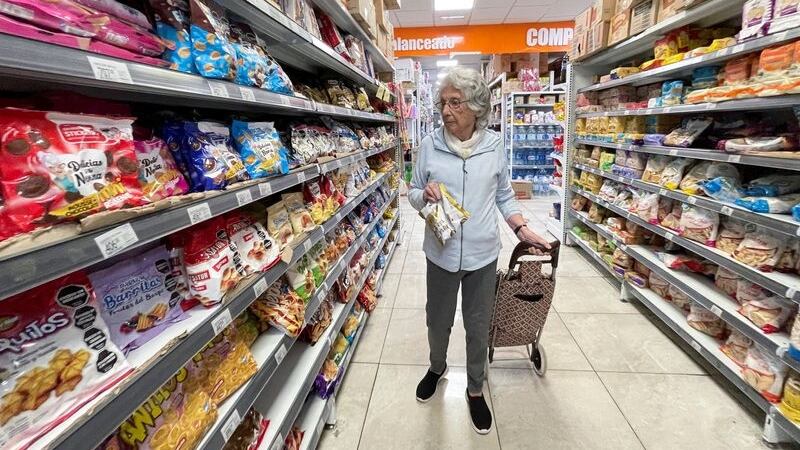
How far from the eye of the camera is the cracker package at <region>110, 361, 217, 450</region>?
925 millimetres

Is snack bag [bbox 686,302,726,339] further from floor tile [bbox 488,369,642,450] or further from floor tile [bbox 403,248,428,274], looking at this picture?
floor tile [bbox 403,248,428,274]

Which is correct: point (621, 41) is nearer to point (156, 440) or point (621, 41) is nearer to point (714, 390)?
point (714, 390)

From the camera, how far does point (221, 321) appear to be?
1.08 meters

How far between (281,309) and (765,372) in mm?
2289

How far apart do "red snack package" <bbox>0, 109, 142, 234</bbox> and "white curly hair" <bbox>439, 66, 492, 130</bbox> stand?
1242 mm

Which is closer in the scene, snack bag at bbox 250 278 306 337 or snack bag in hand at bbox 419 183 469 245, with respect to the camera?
snack bag at bbox 250 278 306 337

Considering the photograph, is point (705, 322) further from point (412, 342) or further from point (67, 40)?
point (67, 40)

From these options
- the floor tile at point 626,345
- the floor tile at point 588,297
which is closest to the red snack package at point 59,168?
the floor tile at point 626,345

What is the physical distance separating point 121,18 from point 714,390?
307 centimetres

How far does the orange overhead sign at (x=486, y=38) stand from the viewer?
916 cm

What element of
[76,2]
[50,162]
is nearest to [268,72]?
[76,2]

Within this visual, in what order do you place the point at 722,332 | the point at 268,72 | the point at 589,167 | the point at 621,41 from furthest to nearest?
the point at 589,167 < the point at 621,41 < the point at 722,332 < the point at 268,72

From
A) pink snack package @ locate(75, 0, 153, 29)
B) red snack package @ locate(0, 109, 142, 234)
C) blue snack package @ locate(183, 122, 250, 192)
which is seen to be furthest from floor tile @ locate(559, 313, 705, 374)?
pink snack package @ locate(75, 0, 153, 29)

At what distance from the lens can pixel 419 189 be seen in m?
1.91
